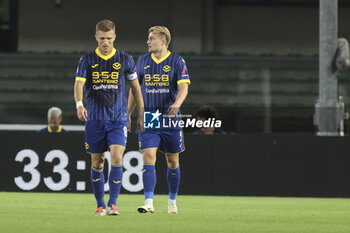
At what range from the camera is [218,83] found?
15.8m

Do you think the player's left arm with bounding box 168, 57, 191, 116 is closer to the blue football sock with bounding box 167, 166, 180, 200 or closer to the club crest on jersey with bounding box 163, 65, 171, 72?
the club crest on jersey with bounding box 163, 65, 171, 72

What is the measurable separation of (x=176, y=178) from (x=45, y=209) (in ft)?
4.74

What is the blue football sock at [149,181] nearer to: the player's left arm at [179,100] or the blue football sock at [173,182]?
the blue football sock at [173,182]

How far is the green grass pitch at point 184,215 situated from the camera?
684 cm

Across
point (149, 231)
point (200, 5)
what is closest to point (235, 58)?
point (200, 5)

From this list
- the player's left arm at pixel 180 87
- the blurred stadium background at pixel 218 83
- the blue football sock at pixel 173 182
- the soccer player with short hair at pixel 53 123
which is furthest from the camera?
the soccer player with short hair at pixel 53 123

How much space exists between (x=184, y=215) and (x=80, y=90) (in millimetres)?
1610

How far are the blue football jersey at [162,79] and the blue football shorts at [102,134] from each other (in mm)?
601

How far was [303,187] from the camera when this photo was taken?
11773 mm

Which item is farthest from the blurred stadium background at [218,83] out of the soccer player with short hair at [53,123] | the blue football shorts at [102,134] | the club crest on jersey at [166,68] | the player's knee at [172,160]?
the blue football shorts at [102,134]

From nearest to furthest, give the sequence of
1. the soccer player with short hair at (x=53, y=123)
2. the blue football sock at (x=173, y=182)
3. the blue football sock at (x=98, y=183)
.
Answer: the blue football sock at (x=98, y=183) < the blue football sock at (x=173, y=182) < the soccer player with short hair at (x=53, y=123)

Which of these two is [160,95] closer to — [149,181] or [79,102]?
[149,181]

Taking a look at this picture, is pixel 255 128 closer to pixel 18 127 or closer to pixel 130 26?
pixel 18 127

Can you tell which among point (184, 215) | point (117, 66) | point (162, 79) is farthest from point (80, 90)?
point (184, 215)
